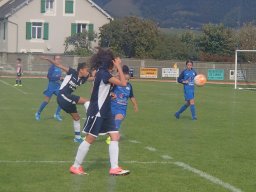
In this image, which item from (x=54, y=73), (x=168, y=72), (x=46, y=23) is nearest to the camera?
(x=54, y=73)

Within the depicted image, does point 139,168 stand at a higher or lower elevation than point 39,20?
lower

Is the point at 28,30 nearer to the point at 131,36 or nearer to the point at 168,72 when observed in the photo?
the point at 131,36

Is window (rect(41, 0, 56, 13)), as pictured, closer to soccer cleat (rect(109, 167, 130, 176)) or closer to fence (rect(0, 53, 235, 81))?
fence (rect(0, 53, 235, 81))

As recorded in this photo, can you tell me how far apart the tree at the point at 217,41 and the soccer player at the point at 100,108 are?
6406 cm

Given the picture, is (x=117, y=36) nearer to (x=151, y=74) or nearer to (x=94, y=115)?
(x=151, y=74)

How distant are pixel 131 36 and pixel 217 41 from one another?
1130cm

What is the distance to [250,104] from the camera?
29.2 meters

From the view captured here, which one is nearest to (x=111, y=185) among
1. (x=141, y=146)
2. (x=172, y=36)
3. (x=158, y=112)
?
(x=141, y=146)

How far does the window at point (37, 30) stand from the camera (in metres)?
72.9

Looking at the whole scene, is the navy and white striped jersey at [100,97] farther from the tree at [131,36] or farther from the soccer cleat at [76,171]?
the tree at [131,36]

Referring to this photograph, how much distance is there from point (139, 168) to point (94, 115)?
1.36 meters

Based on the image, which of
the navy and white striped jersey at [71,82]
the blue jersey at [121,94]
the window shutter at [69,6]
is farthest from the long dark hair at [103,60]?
the window shutter at [69,6]

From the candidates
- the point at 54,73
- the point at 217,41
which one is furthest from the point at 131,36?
the point at 54,73

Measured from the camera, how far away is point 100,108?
10.6 m
